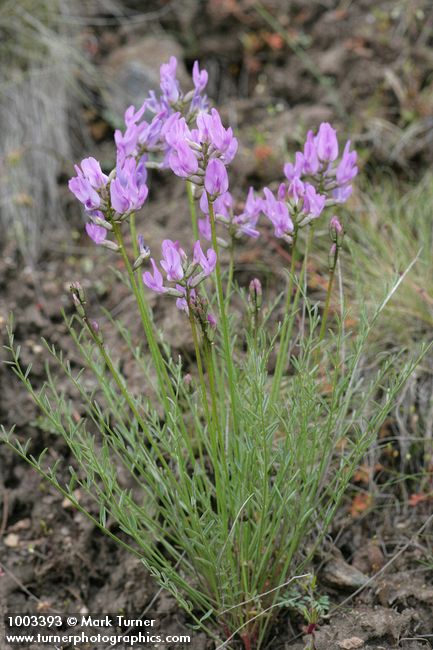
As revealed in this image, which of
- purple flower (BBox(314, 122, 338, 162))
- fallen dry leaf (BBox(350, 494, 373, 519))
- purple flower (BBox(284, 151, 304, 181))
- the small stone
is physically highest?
purple flower (BBox(314, 122, 338, 162))

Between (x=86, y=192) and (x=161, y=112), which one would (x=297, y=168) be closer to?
(x=161, y=112)

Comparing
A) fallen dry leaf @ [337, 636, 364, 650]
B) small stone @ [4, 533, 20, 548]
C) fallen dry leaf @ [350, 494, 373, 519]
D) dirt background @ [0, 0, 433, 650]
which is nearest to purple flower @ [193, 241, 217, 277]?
dirt background @ [0, 0, 433, 650]

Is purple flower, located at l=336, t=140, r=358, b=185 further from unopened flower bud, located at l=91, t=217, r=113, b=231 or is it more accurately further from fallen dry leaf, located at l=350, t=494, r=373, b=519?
fallen dry leaf, located at l=350, t=494, r=373, b=519

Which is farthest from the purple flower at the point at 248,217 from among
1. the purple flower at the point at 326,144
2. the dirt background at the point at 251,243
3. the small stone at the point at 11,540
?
the small stone at the point at 11,540

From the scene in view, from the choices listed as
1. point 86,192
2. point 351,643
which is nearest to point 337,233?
point 86,192

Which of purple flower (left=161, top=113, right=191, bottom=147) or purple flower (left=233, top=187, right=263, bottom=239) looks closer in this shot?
purple flower (left=161, top=113, right=191, bottom=147)

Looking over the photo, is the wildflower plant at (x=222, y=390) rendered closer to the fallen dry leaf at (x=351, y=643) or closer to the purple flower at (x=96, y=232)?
the purple flower at (x=96, y=232)

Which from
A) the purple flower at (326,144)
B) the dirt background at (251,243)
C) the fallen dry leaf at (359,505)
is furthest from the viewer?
the fallen dry leaf at (359,505)
